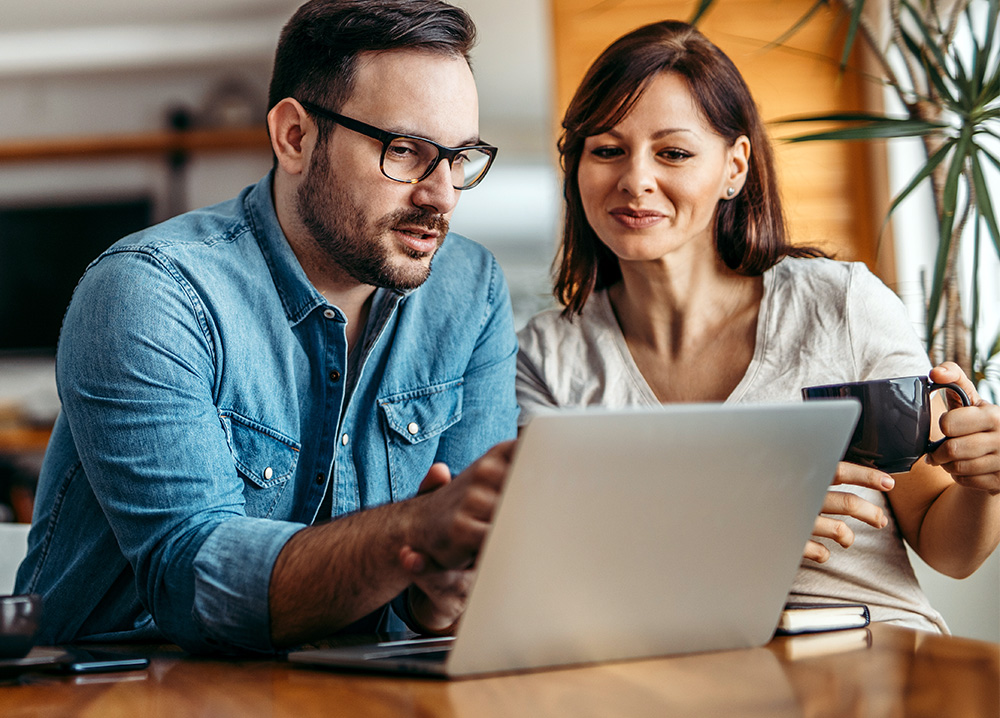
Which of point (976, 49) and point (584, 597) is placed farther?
point (976, 49)

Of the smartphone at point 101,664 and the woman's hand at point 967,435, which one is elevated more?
the woman's hand at point 967,435

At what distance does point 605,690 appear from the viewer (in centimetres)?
65

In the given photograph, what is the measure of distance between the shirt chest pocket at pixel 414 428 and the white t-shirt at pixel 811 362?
157mm

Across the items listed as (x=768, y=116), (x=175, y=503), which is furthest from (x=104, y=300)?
(x=768, y=116)

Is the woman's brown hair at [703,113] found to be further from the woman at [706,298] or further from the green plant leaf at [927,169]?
the green plant leaf at [927,169]

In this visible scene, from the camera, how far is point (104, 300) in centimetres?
103

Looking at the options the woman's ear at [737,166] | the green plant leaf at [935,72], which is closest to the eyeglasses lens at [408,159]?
the woman's ear at [737,166]

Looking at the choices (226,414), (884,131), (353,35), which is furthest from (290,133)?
(884,131)

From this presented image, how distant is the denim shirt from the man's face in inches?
2.6

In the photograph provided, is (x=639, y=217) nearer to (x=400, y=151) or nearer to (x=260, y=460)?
(x=400, y=151)

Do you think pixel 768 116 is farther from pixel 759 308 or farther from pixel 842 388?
pixel 842 388

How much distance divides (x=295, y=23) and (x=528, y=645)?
963mm

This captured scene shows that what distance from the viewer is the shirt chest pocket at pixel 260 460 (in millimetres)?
1107

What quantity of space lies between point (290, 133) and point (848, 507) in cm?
86
